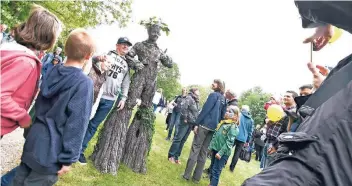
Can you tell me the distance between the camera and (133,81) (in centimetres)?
528

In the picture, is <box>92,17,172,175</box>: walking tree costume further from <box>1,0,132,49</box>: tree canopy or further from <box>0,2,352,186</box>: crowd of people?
<box>1,0,132,49</box>: tree canopy

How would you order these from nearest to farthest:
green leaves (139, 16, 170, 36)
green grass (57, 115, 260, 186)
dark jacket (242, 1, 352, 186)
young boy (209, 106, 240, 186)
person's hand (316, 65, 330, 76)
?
dark jacket (242, 1, 352, 186) < person's hand (316, 65, 330, 76) < green grass (57, 115, 260, 186) < green leaves (139, 16, 170, 36) < young boy (209, 106, 240, 186)

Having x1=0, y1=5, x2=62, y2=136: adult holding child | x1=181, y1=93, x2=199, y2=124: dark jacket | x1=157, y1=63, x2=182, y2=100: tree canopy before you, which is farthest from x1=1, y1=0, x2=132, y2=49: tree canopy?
x1=157, y1=63, x2=182, y2=100: tree canopy

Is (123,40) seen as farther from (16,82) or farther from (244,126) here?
(244,126)

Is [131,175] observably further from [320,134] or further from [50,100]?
[320,134]

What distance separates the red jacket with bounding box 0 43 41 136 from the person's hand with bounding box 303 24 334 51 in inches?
69.8

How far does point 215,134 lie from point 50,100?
427 cm

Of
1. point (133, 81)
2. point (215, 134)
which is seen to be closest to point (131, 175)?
point (133, 81)

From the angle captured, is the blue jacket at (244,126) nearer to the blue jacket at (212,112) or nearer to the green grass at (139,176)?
the green grass at (139,176)

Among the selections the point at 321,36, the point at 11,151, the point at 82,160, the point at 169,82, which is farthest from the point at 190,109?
the point at 169,82

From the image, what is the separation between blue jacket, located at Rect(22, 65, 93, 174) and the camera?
224 centimetres

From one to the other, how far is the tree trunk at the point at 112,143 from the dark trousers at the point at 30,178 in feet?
8.34

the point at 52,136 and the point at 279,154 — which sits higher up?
the point at 279,154

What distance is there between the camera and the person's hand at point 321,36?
1.33 m
